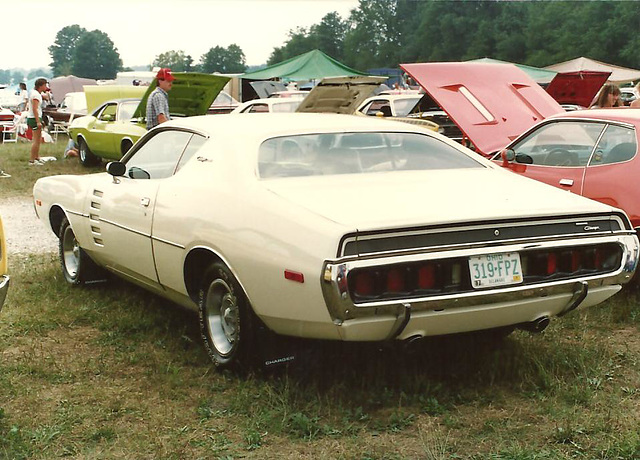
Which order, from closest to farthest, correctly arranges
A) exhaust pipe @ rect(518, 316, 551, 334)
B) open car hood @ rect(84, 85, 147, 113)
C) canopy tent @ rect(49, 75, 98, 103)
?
exhaust pipe @ rect(518, 316, 551, 334) → open car hood @ rect(84, 85, 147, 113) → canopy tent @ rect(49, 75, 98, 103)

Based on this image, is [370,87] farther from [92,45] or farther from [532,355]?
[92,45]

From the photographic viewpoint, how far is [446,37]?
101188mm

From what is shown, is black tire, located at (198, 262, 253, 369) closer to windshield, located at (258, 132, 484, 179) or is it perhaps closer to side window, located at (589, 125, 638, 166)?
windshield, located at (258, 132, 484, 179)

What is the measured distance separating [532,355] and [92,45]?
166 m

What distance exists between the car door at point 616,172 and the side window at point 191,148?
2.80 meters

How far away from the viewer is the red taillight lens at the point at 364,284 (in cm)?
378

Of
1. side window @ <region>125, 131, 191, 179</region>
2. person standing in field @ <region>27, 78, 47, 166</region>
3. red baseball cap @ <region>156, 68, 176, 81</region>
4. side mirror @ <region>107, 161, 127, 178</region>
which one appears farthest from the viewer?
person standing in field @ <region>27, 78, 47, 166</region>

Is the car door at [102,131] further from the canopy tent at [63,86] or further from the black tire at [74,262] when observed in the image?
the canopy tent at [63,86]

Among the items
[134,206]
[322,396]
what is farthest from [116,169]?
[322,396]

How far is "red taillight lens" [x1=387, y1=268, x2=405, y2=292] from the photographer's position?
3824mm

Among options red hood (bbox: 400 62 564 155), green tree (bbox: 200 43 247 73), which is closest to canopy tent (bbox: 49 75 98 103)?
red hood (bbox: 400 62 564 155)

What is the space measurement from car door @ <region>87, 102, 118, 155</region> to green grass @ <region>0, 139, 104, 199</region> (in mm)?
587

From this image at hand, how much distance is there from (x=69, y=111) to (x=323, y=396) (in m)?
23.9

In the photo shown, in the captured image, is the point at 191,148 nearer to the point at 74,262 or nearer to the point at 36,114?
the point at 74,262
